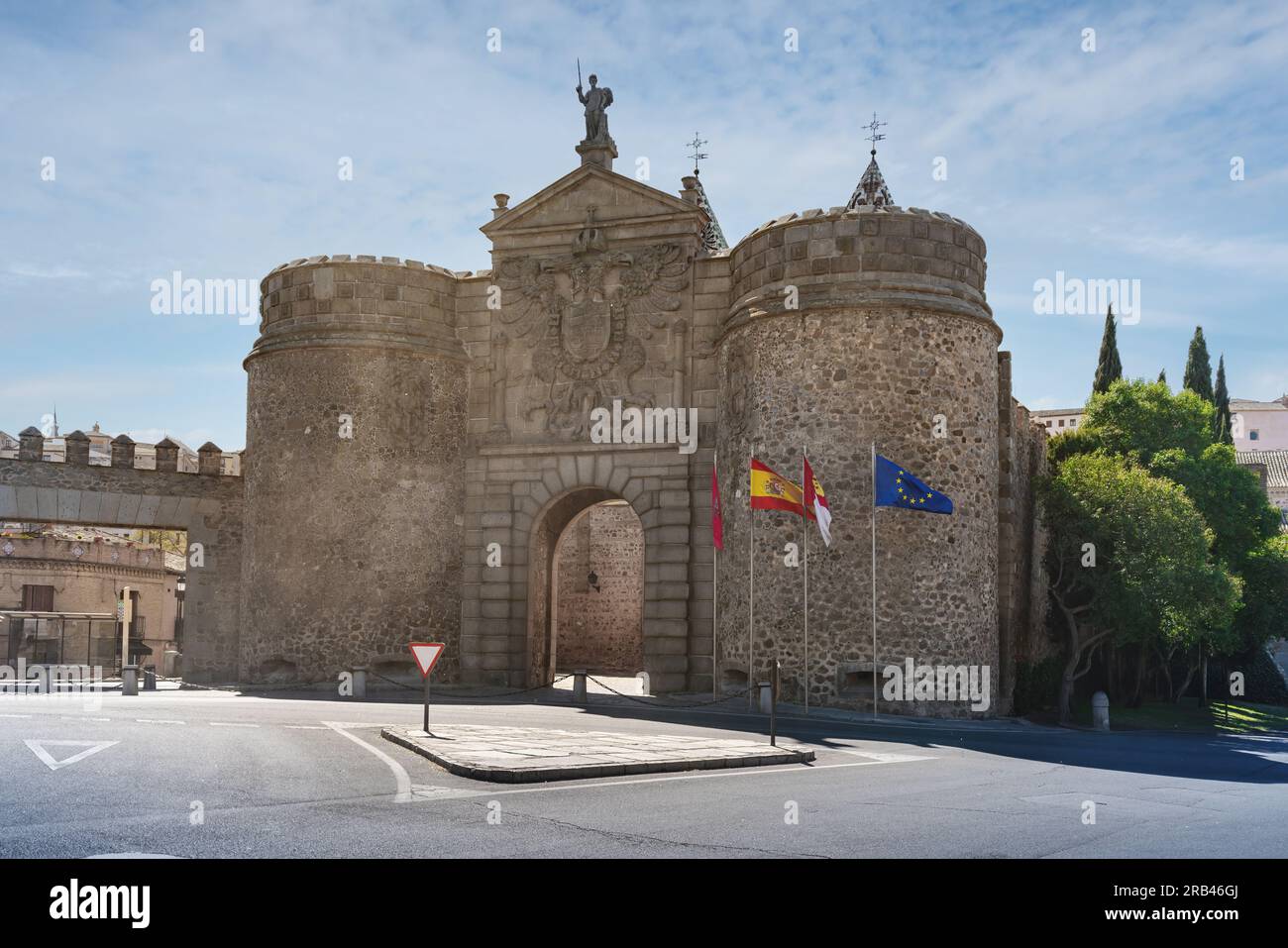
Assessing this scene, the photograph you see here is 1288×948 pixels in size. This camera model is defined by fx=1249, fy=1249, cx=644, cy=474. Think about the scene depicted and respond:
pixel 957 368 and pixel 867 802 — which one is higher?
pixel 957 368

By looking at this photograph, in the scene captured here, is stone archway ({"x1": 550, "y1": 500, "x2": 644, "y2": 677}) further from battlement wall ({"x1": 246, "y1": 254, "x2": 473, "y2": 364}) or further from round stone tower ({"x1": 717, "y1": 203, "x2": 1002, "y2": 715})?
round stone tower ({"x1": 717, "y1": 203, "x2": 1002, "y2": 715})

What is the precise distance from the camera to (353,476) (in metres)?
29.6

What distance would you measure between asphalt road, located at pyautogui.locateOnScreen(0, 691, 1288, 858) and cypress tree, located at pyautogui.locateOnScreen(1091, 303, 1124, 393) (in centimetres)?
2801

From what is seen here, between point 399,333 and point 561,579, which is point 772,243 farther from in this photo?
point 561,579

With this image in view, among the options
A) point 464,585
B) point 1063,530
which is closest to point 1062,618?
point 1063,530

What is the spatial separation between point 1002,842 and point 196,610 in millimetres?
27397

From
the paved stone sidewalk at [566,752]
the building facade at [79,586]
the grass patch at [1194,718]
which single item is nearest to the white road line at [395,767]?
the paved stone sidewalk at [566,752]

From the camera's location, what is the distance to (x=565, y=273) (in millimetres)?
29734

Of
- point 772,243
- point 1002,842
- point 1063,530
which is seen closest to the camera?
point 1002,842

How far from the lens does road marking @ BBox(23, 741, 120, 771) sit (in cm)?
1302

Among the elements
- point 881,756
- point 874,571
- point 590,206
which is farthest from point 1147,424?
point 881,756

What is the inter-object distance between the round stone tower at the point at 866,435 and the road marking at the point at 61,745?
13807mm

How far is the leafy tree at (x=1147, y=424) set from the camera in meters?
36.8

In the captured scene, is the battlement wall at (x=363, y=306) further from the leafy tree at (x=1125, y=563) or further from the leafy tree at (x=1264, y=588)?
the leafy tree at (x=1264, y=588)
